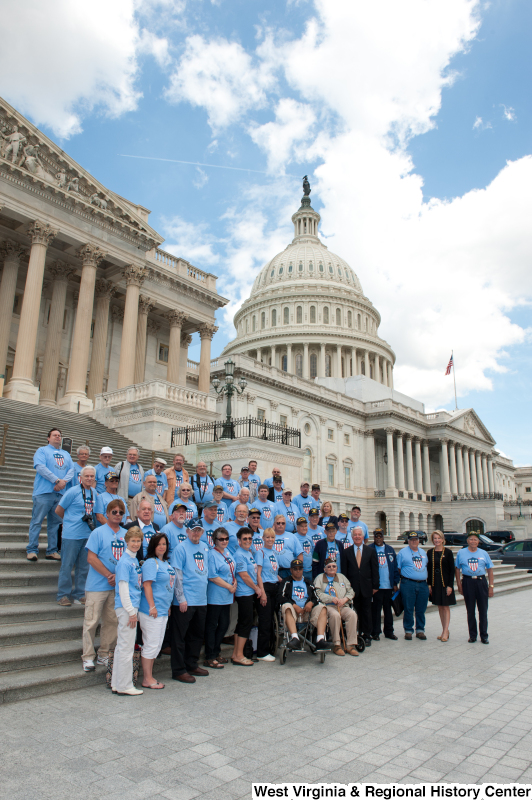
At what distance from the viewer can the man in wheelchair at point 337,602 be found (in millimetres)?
8398

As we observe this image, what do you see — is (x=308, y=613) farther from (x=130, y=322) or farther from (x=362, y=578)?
(x=130, y=322)

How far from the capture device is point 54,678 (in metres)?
5.95

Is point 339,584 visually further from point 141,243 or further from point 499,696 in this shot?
point 141,243

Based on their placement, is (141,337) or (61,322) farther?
(141,337)

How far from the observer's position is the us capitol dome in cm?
7988

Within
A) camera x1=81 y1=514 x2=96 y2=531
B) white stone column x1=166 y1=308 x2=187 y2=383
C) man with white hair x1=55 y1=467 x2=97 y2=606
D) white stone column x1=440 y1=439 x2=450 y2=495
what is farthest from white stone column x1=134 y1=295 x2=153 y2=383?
white stone column x1=440 y1=439 x2=450 y2=495

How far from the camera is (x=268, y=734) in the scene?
5.07 metres

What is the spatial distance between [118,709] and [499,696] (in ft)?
14.3

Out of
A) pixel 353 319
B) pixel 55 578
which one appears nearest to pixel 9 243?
pixel 55 578

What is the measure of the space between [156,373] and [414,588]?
28.9 m

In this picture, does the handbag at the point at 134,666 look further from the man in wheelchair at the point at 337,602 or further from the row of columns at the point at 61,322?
the row of columns at the point at 61,322

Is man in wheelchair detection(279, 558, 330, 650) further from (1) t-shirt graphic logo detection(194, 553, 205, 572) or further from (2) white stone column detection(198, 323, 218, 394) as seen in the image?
(2) white stone column detection(198, 323, 218, 394)

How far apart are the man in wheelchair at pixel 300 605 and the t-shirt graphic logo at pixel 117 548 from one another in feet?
8.51

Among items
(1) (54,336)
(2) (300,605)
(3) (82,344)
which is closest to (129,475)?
(2) (300,605)
